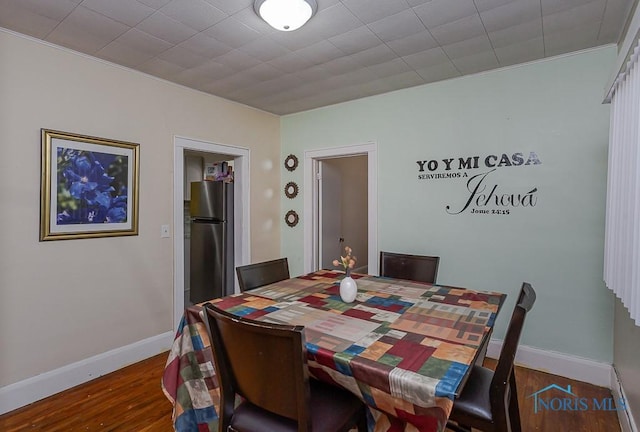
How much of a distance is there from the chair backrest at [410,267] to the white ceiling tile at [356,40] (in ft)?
5.29

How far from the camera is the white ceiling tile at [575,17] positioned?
1.90 m

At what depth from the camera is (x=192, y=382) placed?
1687 millimetres

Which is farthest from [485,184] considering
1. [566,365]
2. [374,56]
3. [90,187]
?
[90,187]

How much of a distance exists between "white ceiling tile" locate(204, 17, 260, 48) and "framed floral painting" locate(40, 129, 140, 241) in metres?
1.23

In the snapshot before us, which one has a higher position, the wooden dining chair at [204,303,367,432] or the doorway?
the doorway

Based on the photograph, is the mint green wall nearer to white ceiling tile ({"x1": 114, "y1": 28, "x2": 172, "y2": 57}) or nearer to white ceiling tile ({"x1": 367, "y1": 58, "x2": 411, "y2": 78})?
white ceiling tile ({"x1": 367, "y1": 58, "x2": 411, "y2": 78})

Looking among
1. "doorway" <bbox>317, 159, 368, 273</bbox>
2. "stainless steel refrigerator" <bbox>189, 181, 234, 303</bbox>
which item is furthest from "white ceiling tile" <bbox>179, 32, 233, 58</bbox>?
"doorway" <bbox>317, 159, 368, 273</bbox>

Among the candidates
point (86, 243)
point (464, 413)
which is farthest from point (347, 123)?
point (464, 413)

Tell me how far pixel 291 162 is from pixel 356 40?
2.01m

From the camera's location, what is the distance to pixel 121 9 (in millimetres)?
1921

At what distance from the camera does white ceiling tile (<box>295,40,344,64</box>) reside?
7.79ft

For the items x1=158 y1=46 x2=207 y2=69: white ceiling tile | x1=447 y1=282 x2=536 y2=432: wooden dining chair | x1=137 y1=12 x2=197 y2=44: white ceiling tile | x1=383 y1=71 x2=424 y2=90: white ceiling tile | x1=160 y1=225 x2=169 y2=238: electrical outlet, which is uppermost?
x1=383 y1=71 x2=424 y2=90: white ceiling tile

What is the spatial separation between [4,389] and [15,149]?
1.57m

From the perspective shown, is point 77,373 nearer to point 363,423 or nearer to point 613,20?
point 363,423
